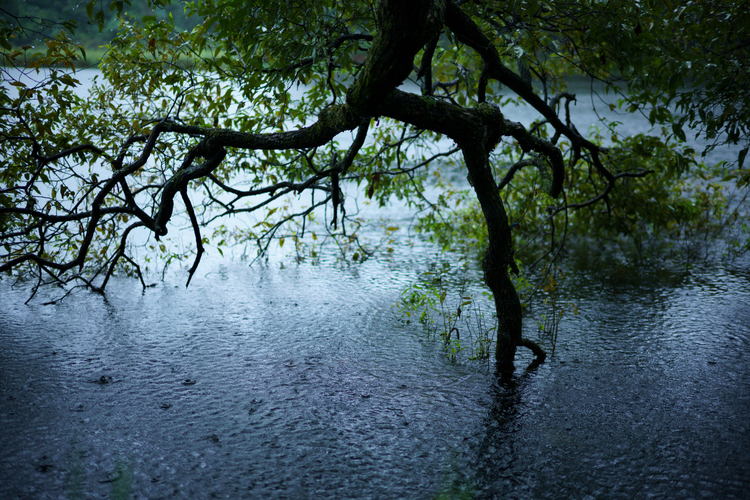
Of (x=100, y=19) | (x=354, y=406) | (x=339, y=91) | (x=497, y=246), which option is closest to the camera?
(x=100, y=19)

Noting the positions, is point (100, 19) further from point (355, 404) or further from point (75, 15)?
point (75, 15)

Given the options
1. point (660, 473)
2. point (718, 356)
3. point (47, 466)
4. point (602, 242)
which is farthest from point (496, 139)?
point (602, 242)

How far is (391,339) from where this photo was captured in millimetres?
5477

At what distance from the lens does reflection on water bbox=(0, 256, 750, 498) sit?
125 inches

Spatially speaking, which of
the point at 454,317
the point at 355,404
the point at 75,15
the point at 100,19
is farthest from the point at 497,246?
the point at 75,15

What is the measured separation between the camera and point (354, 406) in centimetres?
406

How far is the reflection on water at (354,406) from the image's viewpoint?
3.19m

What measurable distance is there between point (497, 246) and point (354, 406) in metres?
1.51

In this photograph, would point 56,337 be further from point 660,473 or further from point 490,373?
point 660,473

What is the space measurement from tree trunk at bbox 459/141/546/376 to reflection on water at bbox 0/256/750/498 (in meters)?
0.41

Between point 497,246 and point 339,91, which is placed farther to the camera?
point 339,91

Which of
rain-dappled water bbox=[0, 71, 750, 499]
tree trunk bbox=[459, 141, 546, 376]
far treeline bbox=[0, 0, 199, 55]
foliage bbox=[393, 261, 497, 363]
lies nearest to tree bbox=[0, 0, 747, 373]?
tree trunk bbox=[459, 141, 546, 376]

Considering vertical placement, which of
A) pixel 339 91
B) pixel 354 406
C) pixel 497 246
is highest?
pixel 339 91

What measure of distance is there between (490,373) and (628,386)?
3.24 feet
